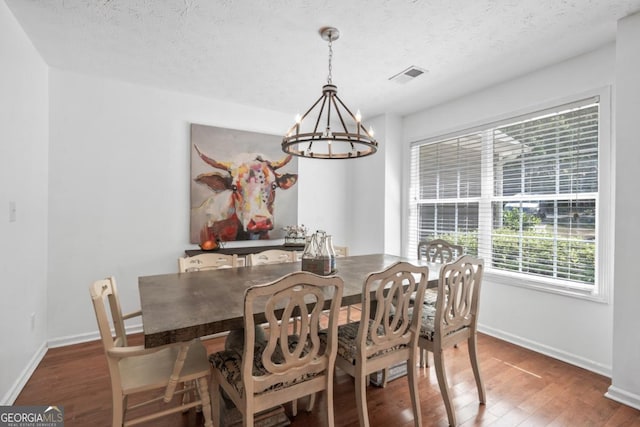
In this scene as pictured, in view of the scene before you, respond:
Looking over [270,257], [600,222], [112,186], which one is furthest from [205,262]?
[600,222]

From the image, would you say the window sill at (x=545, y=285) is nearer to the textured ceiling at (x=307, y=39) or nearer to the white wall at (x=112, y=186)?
the textured ceiling at (x=307, y=39)

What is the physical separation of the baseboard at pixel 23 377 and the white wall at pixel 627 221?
400 cm

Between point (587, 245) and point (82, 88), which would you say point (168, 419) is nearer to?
point (82, 88)

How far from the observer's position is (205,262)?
8.31ft

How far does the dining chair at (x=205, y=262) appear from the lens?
2.44 m

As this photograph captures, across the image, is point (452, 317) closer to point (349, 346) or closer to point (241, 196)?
point (349, 346)

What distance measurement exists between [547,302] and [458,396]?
1.38m

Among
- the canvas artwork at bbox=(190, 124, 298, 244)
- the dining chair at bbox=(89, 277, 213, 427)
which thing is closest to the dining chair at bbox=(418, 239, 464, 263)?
the canvas artwork at bbox=(190, 124, 298, 244)

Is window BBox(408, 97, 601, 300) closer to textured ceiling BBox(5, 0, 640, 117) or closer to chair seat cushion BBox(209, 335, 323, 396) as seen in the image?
textured ceiling BBox(5, 0, 640, 117)

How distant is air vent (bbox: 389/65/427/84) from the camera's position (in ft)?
A: 9.47

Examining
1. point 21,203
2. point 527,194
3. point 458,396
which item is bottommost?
point 458,396

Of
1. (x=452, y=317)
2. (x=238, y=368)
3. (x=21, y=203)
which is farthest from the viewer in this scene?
(x=21, y=203)

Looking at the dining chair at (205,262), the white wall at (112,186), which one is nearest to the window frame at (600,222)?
the dining chair at (205,262)

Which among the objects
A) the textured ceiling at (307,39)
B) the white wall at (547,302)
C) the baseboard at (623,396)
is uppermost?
the textured ceiling at (307,39)
